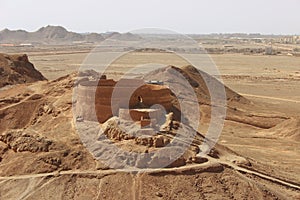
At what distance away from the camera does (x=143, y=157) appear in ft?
58.9

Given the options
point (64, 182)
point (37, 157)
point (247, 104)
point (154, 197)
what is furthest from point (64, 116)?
point (247, 104)

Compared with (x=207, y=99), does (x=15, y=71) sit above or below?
above

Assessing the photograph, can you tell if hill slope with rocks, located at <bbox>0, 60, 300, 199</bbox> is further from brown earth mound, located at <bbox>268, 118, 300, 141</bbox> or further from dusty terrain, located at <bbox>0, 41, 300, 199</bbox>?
brown earth mound, located at <bbox>268, 118, 300, 141</bbox>

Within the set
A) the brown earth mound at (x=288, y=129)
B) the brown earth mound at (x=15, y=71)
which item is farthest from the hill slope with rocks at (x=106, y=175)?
the brown earth mound at (x=15, y=71)

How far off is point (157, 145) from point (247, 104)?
85.9 ft

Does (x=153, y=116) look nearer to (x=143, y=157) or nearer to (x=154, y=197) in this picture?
(x=143, y=157)

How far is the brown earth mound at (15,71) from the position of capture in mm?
43406

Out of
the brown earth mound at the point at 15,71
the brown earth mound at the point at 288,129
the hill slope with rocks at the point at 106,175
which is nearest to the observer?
the hill slope with rocks at the point at 106,175

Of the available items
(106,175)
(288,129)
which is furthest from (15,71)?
(106,175)

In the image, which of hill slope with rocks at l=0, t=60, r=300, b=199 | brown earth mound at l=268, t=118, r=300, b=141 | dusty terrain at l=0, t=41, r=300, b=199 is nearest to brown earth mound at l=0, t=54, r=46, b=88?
dusty terrain at l=0, t=41, r=300, b=199

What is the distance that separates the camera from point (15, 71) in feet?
149

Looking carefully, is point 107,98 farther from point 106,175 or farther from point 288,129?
point 288,129

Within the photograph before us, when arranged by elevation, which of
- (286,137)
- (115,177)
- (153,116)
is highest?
(153,116)

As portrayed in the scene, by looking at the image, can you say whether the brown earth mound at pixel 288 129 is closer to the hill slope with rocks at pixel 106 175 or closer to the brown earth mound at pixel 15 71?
the hill slope with rocks at pixel 106 175
